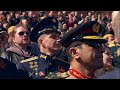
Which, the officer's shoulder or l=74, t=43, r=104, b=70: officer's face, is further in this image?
the officer's shoulder

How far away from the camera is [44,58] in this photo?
816 cm

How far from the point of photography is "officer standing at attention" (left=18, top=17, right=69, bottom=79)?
26.7ft

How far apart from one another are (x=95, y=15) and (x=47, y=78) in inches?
54.9

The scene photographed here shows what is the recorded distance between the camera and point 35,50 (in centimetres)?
816

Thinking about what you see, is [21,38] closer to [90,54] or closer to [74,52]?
[74,52]

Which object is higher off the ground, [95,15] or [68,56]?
[95,15]

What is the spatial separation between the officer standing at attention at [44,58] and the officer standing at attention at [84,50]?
13 cm

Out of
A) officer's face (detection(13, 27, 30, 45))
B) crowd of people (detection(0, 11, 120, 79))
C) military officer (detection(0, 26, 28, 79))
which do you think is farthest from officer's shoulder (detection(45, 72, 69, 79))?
officer's face (detection(13, 27, 30, 45))

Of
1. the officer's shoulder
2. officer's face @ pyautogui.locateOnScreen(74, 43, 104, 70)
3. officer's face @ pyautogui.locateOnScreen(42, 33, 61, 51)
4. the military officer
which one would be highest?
officer's face @ pyautogui.locateOnScreen(42, 33, 61, 51)

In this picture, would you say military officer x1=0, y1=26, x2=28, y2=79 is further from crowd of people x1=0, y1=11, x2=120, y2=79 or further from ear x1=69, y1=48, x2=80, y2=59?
ear x1=69, y1=48, x2=80, y2=59

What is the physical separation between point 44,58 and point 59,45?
0.35 metres
